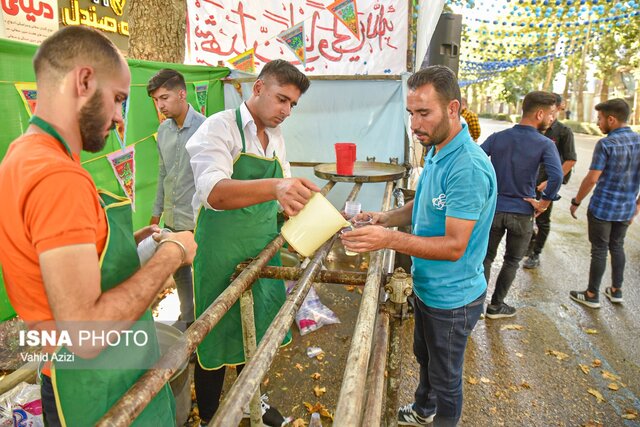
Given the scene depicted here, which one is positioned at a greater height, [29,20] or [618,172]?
[29,20]

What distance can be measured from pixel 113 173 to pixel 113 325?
2979 mm

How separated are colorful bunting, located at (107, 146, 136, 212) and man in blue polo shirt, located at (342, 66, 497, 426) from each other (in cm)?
257

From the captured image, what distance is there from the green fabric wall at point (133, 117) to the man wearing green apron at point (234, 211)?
1.07 meters

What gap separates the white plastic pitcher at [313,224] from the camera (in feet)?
5.58

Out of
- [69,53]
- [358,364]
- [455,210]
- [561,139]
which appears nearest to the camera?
[69,53]

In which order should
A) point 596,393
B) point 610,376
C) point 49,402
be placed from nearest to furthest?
point 49,402, point 596,393, point 610,376

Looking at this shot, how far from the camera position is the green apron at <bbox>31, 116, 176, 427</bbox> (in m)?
1.19

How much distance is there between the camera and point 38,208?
939 mm

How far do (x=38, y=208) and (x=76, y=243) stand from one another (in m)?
0.12

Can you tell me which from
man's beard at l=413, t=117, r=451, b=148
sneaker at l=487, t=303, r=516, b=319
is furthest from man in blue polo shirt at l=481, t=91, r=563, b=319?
man's beard at l=413, t=117, r=451, b=148

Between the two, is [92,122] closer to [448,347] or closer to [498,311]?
[448,347]

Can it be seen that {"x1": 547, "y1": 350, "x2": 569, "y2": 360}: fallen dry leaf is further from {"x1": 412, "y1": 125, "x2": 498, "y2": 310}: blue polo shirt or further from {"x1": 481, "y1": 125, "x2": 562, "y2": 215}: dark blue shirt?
{"x1": 412, "y1": 125, "x2": 498, "y2": 310}: blue polo shirt

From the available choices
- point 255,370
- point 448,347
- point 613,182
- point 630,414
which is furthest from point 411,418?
point 613,182

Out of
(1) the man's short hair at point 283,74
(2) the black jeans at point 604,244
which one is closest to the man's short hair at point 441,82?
(1) the man's short hair at point 283,74
